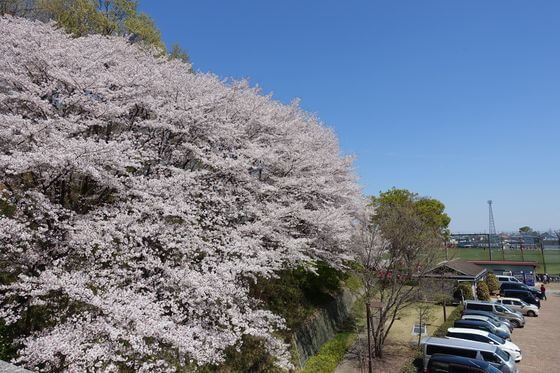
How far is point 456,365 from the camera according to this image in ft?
48.1

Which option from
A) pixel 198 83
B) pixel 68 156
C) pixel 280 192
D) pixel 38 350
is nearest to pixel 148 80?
pixel 198 83

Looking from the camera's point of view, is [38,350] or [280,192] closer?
[38,350]

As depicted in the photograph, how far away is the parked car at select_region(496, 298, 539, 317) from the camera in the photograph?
27062mm

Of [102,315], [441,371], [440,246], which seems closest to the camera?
[102,315]

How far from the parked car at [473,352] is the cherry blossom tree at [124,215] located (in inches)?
281

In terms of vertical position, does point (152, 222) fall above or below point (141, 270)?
above

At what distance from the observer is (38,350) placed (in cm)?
739

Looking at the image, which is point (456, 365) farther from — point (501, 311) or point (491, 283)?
point (491, 283)

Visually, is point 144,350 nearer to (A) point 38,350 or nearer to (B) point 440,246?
(A) point 38,350

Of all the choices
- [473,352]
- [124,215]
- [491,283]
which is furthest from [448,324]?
[124,215]

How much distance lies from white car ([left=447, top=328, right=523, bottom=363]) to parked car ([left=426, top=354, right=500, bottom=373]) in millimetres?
4076

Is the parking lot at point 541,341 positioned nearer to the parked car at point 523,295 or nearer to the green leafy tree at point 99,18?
the parked car at point 523,295

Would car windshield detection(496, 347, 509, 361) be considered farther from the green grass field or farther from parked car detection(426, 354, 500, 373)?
the green grass field

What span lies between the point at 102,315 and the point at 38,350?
136cm
